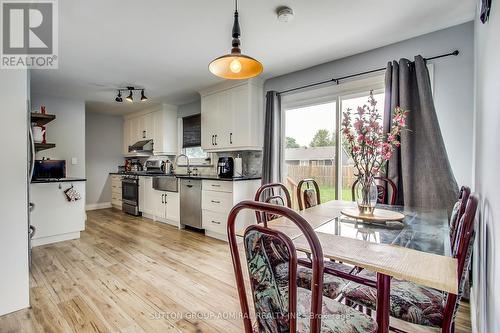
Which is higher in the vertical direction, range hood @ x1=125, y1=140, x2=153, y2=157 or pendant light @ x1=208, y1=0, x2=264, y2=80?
pendant light @ x1=208, y1=0, x2=264, y2=80

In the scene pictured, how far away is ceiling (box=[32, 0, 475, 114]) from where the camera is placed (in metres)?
2.01

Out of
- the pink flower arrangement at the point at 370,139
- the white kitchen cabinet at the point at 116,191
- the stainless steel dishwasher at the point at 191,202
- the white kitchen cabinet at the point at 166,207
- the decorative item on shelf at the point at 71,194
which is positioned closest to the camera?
the pink flower arrangement at the point at 370,139

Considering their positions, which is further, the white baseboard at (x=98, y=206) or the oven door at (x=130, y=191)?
the white baseboard at (x=98, y=206)

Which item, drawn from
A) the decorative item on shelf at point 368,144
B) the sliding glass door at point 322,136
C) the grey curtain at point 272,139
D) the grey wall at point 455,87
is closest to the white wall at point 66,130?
the grey curtain at point 272,139

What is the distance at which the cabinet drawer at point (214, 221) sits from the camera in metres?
3.60

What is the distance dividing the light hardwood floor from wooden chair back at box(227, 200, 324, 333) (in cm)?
99

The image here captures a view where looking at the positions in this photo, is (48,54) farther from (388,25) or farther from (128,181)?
(388,25)

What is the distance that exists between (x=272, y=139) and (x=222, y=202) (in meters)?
1.18

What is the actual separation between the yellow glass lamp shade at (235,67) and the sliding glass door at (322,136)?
68.3 inches

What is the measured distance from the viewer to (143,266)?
106 inches

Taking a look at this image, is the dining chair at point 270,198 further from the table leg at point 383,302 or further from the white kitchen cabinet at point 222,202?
the white kitchen cabinet at point 222,202

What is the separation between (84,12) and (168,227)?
331cm

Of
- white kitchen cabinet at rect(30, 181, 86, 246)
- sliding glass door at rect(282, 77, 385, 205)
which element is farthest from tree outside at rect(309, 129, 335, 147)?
white kitchen cabinet at rect(30, 181, 86, 246)

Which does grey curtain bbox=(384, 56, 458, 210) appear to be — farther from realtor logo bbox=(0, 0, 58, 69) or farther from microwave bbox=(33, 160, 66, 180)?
microwave bbox=(33, 160, 66, 180)
